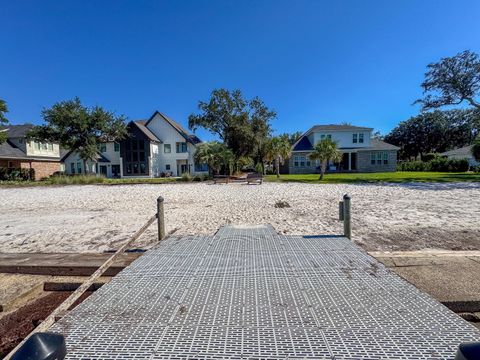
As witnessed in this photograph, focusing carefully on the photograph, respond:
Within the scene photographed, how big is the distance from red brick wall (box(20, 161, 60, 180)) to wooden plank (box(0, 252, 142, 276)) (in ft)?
122

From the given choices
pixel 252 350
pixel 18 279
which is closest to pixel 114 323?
pixel 252 350

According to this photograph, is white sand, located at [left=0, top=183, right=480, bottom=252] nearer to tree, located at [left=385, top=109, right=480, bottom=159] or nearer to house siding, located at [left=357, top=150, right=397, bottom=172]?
house siding, located at [left=357, top=150, right=397, bottom=172]

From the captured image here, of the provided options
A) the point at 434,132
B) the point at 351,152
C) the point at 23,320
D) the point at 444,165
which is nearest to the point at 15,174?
the point at 23,320

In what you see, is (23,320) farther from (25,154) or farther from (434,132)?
(434,132)

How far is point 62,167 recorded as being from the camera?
38.8m

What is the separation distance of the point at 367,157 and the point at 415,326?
3710 centimetres

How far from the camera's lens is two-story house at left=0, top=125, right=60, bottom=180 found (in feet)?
100

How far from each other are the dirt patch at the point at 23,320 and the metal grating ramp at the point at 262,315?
868mm

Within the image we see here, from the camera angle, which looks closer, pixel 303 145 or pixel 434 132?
pixel 303 145

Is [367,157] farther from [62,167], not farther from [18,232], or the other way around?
[62,167]

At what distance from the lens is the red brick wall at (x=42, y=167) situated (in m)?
33.4

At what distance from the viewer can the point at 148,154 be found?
3756 centimetres

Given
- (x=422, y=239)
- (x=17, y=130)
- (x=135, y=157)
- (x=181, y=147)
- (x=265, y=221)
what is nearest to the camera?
(x=422, y=239)

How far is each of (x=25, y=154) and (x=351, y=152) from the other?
137 feet
